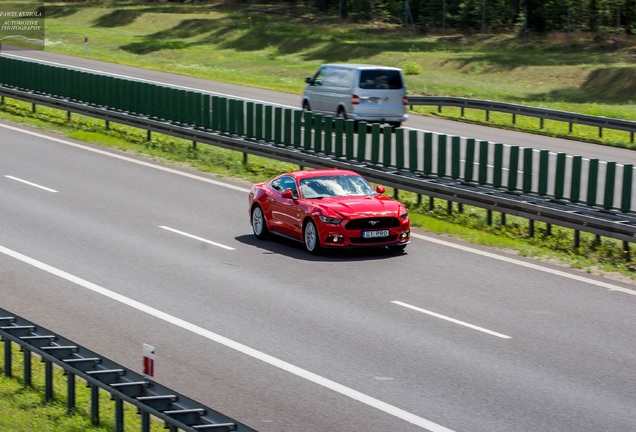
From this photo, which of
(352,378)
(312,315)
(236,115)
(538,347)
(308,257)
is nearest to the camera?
(352,378)

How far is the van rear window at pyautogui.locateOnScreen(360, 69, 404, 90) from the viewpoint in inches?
1372

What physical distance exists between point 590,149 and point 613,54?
18.8 metres

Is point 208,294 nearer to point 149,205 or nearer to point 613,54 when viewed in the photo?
point 149,205

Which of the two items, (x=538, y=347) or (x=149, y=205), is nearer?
(x=538, y=347)

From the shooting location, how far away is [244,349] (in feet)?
45.9

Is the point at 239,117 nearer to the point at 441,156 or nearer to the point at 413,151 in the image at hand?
the point at 413,151

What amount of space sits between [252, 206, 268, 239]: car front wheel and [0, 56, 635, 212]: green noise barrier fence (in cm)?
457

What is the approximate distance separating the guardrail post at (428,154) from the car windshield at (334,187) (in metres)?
3.55

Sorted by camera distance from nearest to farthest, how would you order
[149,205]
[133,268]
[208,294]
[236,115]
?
[208,294]
[133,268]
[149,205]
[236,115]

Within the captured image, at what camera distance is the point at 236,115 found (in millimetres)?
29938

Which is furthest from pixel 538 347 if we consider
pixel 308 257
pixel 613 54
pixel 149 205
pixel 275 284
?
pixel 613 54

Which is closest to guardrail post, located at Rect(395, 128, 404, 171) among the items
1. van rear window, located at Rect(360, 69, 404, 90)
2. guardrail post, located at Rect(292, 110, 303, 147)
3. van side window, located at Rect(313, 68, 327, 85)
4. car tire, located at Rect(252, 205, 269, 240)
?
guardrail post, located at Rect(292, 110, 303, 147)

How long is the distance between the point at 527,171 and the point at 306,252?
4.87 m

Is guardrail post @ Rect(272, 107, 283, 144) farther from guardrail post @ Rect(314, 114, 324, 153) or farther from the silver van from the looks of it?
the silver van
